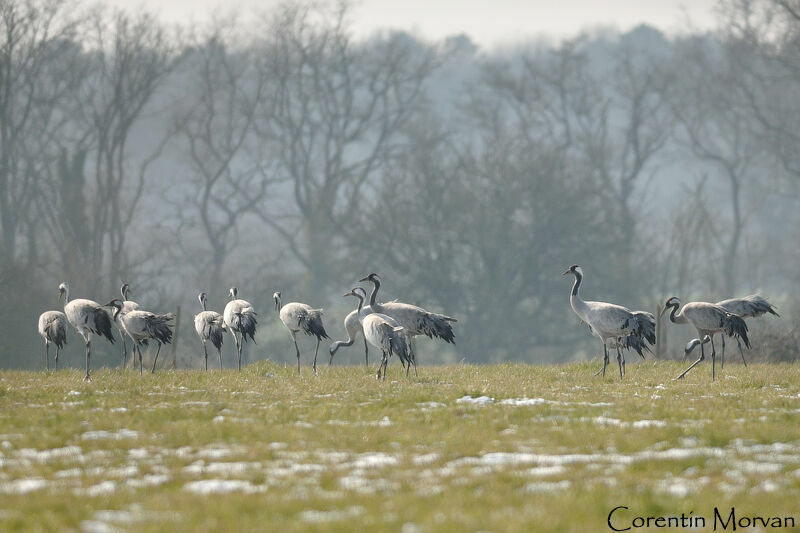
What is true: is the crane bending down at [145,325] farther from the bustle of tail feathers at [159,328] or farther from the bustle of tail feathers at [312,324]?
the bustle of tail feathers at [312,324]

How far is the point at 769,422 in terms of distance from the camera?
42.4 feet

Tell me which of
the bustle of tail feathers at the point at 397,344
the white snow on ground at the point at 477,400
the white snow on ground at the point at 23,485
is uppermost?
the bustle of tail feathers at the point at 397,344

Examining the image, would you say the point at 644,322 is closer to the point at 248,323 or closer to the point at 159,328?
the point at 248,323

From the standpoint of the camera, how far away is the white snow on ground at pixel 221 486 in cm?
895

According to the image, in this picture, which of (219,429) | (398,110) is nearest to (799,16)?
(398,110)

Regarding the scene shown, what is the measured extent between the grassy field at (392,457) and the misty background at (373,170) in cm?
2932

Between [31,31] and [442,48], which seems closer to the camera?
[31,31]

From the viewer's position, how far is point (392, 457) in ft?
34.9

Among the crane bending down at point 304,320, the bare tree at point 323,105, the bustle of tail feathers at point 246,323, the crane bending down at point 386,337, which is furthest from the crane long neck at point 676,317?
the bare tree at point 323,105

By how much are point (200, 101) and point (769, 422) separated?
52299mm

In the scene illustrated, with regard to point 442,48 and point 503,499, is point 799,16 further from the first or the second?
point 503,499

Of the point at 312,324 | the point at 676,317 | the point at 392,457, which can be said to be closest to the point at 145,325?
the point at 312,324

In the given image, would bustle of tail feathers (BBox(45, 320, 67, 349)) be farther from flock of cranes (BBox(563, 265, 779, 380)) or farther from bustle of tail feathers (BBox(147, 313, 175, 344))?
flock of cranes (BBox(563, 265, 779, 380))

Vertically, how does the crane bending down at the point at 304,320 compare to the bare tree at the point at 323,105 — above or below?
below
